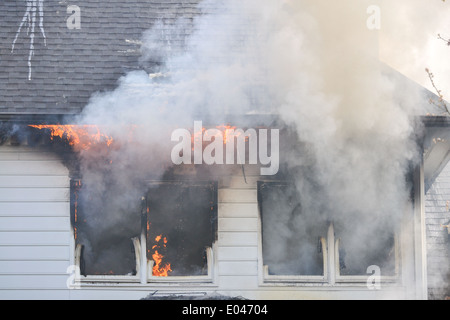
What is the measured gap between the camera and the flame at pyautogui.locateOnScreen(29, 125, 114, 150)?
6.09 meters

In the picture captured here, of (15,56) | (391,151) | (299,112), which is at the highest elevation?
(15,56)

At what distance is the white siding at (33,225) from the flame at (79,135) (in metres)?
0.37

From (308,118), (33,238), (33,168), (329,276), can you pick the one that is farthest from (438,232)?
(33,168)

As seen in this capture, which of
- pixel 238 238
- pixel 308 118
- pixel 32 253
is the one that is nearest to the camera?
pixel 308 118

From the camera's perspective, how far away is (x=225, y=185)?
6371mm

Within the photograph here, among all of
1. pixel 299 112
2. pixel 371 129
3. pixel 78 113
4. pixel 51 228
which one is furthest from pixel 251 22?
pixel 51 228

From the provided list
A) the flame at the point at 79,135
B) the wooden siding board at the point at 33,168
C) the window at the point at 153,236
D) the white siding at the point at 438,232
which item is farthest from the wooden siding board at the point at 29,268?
the white siding at the point at 438,232

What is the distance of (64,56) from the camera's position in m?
6.96

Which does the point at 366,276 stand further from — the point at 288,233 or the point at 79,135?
the point at 79,135

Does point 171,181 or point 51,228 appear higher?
point 171,181

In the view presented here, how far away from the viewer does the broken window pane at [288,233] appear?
250 inches

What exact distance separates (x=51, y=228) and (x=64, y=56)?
2871 millimetres

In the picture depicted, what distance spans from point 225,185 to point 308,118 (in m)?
1.61

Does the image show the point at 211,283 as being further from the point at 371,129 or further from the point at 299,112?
the point at 371,129
